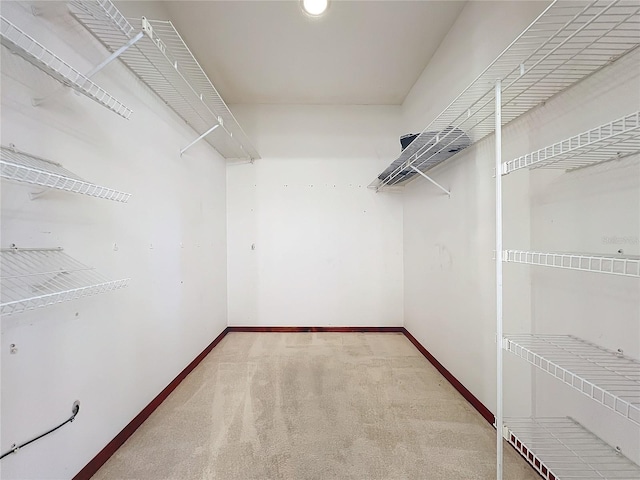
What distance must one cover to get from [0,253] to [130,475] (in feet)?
3.79

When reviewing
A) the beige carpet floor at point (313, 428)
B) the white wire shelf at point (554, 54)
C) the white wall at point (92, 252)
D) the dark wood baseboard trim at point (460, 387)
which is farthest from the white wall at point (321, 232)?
the white wire shelf at point (554, 54)

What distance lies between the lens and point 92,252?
128cm

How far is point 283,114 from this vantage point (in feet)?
10.2

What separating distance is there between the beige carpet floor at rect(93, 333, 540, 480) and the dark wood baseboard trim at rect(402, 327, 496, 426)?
0.14ft

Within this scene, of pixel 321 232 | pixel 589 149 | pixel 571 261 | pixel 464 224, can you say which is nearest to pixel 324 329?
pixel 321 232

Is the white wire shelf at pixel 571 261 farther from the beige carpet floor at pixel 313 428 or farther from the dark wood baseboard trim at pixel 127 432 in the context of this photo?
the dark wood baseboard trim at pixel 127 432

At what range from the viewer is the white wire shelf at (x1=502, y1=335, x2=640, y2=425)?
0.73 metres

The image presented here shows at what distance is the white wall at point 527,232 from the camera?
3.15 feet

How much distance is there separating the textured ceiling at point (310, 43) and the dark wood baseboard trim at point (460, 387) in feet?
8.65

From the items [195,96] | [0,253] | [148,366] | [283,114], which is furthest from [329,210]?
[0,253]

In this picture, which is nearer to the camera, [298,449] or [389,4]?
[298,449]

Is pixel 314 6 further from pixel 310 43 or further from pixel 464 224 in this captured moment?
pixel 464 224

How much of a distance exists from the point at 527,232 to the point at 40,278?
2.17 m

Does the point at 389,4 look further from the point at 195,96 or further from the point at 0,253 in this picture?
the point at 0,253
